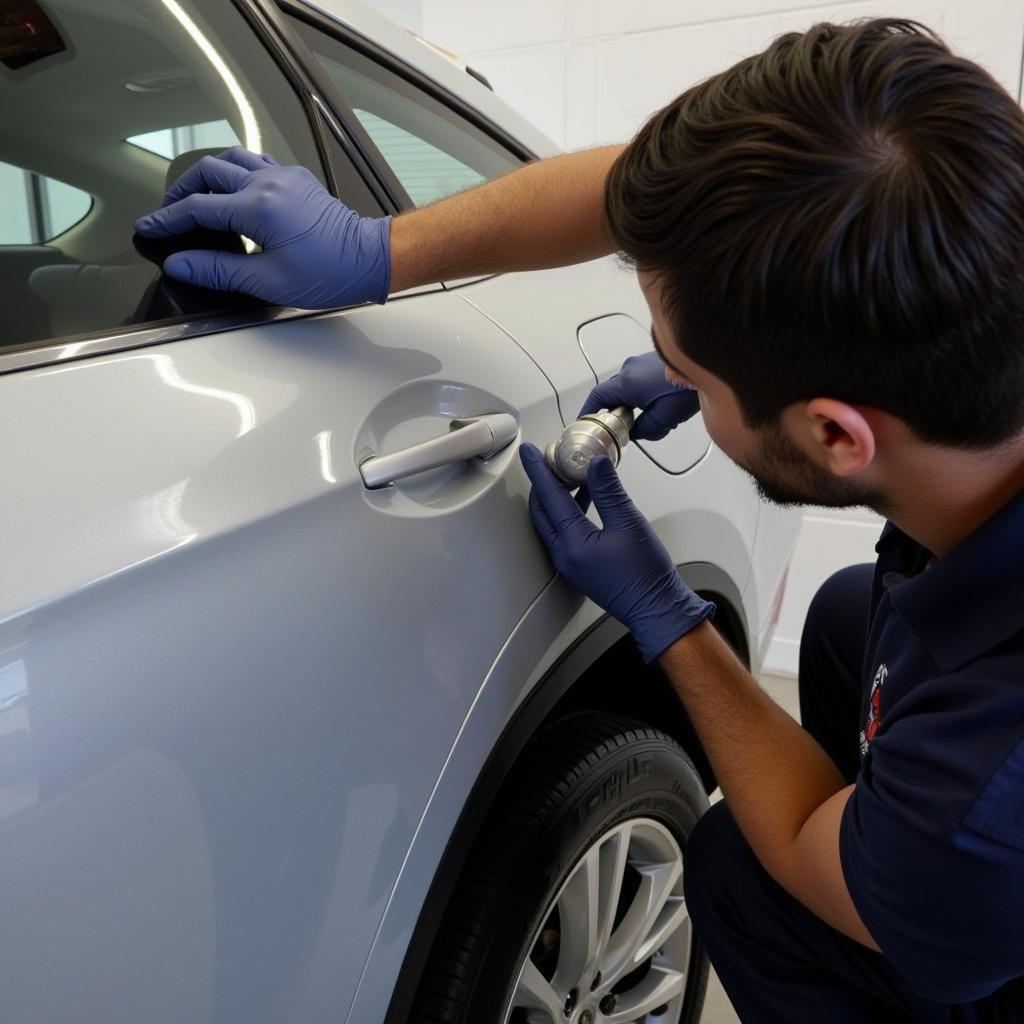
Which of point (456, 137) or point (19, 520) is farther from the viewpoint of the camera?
point (456, 137)

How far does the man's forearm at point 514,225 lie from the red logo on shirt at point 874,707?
0.52 m

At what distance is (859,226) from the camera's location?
69cm

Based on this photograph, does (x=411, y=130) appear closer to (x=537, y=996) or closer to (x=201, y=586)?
(x=201, y=586)

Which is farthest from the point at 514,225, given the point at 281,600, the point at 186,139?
the point at 281,600

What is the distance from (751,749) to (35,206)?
0.78 metres

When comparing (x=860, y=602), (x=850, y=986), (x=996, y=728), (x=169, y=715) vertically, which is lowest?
(x=850, y=986)

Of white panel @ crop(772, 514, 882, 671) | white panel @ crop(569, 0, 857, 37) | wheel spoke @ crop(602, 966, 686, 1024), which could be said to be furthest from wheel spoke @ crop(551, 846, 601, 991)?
white panel @ crop(569, 0, 857, 37)

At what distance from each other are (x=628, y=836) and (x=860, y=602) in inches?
17.0

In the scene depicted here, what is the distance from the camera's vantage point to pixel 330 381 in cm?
79

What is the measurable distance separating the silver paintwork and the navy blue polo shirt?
31 centimetres

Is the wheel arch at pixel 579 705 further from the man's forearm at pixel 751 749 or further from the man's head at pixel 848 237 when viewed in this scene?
the man's head at pixel 848 237

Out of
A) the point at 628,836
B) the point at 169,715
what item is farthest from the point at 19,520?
the point at 628,836

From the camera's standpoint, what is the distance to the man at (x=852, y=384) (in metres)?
0.70

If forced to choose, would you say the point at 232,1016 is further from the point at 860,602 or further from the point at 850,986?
the point at 860,602
